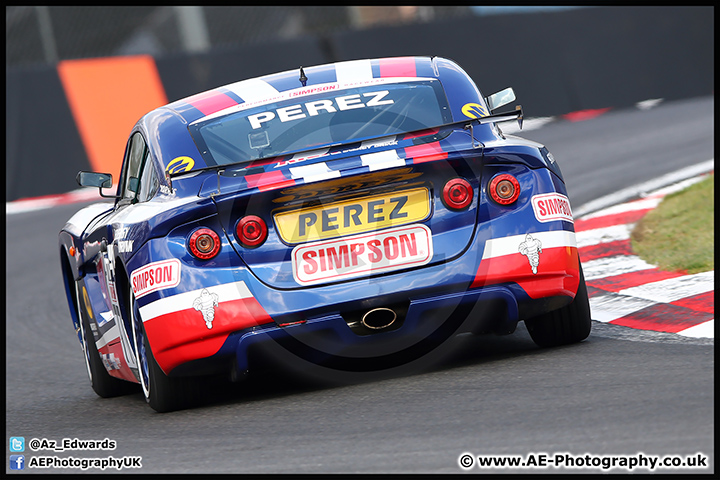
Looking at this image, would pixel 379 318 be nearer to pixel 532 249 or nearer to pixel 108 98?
pixel 532 249

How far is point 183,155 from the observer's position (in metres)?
5.00

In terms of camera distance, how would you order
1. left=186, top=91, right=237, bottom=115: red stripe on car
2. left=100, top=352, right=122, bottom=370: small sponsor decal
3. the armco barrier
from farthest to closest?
the armco barrier < left=100, top=352, right=122, bottom=370: small sponsor decal < left=186, top=91, right=237, bottom=115: red stripe on car

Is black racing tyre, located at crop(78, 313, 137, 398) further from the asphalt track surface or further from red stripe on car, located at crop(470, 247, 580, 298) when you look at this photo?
red stripe on car, located at crop(470, 247, 580, 298)

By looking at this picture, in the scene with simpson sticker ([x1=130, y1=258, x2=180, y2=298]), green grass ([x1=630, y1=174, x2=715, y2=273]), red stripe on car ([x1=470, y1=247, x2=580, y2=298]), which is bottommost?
green grass ([x1=630, y1=174, x2=715, y2=273])

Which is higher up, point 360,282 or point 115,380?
point 360,282

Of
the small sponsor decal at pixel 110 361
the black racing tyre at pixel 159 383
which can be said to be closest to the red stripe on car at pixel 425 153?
the black racing tyre at pixel 159 383

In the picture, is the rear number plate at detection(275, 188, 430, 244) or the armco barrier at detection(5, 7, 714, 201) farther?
the armco barrier at detection(5, 7, 714, 201)

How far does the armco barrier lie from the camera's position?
16.2 m

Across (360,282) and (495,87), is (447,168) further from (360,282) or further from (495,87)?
(495,87)

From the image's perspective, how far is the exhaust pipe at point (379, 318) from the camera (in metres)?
4.52

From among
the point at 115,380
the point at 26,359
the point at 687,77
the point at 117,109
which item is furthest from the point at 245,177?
the point at 687,77

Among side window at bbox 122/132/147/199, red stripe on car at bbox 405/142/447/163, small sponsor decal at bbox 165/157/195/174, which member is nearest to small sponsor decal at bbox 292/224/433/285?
red stripe on car at bbox 405/142/447/163

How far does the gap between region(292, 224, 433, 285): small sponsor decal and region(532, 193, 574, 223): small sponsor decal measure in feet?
1.94

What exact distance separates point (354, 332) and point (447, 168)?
75 centimetres
